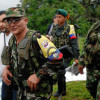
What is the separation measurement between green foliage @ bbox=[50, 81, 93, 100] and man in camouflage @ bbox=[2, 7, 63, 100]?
2.30m

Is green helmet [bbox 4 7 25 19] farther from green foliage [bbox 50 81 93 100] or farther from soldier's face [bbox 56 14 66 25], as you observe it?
green foliage [bbox 50 81 93 100]

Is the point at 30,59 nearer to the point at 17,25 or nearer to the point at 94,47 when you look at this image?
the point at 17,25

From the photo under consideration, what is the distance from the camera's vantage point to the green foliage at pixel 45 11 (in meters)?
7.27

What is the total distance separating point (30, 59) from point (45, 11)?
5.45 meters

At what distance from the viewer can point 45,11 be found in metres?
7.37

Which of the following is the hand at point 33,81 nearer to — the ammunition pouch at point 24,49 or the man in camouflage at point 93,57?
the ammunition pouch at point 24,49

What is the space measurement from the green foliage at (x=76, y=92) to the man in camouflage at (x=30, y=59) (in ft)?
7.53

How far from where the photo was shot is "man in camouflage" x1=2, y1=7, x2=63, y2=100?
206 cm

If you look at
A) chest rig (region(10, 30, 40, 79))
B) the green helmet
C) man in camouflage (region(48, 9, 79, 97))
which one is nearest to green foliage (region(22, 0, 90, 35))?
man in camouflage (region(48, 9, 79, 97))

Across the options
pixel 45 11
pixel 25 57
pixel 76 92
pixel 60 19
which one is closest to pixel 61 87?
pixel 76 92

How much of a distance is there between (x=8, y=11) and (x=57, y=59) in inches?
34.7

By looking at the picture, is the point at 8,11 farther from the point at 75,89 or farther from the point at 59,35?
the point at 75,89

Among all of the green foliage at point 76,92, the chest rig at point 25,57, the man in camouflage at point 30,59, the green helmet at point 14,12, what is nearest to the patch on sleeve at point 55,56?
the man in camouflage at point 30,59

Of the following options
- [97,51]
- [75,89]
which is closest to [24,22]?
[97,51]
